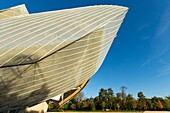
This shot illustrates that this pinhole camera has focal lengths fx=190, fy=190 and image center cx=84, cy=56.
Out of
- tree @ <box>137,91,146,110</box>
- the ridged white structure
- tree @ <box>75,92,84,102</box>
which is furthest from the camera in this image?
tree @ <box>75,92,84,102</box>

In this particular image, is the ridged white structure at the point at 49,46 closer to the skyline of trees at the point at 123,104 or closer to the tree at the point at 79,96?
the skyline of trees at the point at 123,104

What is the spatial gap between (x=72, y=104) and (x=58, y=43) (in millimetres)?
60223

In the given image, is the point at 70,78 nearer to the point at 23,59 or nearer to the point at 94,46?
the point at 94,46

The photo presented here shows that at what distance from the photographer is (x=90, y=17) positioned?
14.1 m

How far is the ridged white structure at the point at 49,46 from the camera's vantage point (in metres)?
12.1

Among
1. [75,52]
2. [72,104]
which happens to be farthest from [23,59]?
[72,104]

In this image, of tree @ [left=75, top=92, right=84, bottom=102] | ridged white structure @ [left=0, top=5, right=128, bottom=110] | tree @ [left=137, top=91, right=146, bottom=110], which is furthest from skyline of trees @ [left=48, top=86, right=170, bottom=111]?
ridged white structure @ [left=0, top=5, right=128, bottom=110]

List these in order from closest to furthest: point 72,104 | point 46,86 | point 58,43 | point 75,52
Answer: point 58,43 → point 75,52 → point 46,86 → point 72,104

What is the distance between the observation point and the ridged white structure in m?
12.1

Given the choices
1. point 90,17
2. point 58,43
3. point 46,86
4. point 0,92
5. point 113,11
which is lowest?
point 0,92

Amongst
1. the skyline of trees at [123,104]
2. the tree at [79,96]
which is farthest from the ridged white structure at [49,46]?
the tree at [79,96]

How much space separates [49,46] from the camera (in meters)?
12.3

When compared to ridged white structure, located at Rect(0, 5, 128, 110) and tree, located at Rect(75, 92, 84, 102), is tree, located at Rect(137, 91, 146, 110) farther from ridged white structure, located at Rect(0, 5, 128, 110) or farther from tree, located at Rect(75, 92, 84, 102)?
ridged white structure, located at Rect(0, 5, 128, 110)


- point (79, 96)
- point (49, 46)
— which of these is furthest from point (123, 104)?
point (49, 46)
